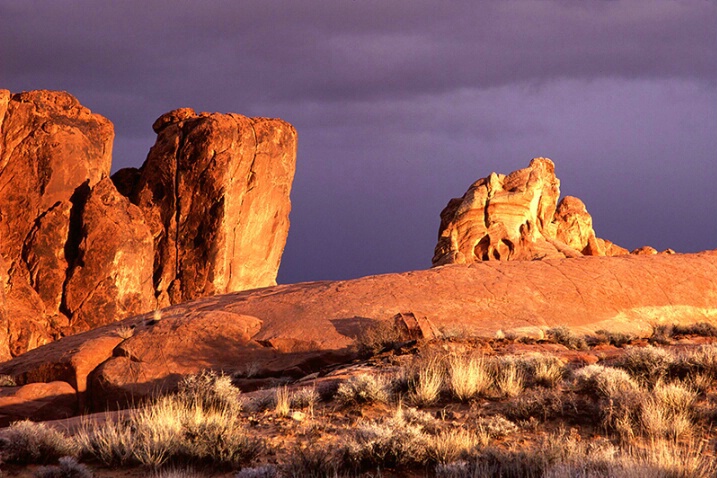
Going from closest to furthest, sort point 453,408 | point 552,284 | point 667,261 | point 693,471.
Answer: point 693,471 → point 453,408 → point 552,284 → point 667,261

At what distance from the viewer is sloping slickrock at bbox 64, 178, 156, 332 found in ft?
158

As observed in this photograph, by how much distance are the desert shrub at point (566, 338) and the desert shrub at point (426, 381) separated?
514 centimetres

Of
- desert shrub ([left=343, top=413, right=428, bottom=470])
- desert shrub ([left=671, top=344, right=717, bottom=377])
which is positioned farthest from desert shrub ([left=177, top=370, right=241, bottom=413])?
desert shrub ([left=671, top=344, right=717, bottom=377])

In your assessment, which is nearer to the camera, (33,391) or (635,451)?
(635,451)

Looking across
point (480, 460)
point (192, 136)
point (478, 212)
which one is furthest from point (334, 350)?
point (192, 136)

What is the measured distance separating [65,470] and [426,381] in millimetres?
4565

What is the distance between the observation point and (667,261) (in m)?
21.7

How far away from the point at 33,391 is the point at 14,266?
118 ft

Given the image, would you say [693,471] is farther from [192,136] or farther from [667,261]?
[192,136]

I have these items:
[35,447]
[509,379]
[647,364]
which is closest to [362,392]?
[509,379]

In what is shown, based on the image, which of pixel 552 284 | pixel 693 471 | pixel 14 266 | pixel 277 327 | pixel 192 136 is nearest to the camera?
pixel 693 471

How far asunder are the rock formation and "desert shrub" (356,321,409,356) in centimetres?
3009

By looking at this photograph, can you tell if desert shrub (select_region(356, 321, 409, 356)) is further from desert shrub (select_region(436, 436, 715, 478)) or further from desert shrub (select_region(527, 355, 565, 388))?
desert shrub (select_region(436, 436, 715, 478))

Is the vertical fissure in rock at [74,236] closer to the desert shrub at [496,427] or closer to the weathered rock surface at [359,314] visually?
the weathered rock surface at [359,314]
